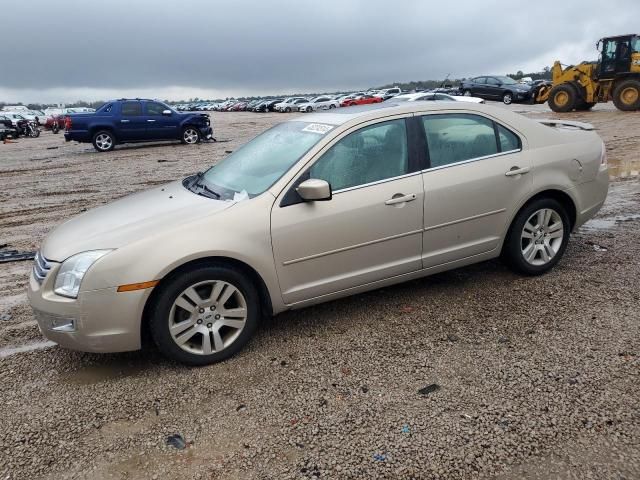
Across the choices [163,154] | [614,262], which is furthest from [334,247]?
[163,154]

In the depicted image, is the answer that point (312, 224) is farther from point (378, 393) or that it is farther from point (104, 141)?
point (104, 141)

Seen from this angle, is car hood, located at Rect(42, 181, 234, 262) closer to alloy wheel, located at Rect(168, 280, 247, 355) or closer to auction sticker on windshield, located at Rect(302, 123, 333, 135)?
alloy wheel, located at Rect(168, 280, 247, 355)

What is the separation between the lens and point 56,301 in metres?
3.24

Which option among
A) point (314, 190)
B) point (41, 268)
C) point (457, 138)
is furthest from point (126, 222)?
point (457, 138)

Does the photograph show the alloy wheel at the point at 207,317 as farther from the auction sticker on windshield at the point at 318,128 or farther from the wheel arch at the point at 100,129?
the wheel arch at the point at 100,129

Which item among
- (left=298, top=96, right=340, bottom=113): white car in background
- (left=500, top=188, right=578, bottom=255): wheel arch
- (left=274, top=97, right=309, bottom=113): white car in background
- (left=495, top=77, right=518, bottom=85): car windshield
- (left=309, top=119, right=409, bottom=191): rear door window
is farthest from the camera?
(left=274, top=97, right=309, bottom=113): white car in background

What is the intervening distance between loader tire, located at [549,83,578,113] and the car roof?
2240cm

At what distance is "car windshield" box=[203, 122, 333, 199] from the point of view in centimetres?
383

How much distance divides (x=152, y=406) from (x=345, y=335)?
1434mm

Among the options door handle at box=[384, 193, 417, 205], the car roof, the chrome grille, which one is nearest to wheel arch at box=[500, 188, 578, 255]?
the car roof

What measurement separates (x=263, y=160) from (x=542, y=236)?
2547 millimetres

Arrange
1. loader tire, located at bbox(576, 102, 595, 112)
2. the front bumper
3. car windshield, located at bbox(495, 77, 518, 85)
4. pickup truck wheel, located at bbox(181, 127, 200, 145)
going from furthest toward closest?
car windshield, located at bbox(495, 77, 518, 85) < loader tire, located at bbox(576, 102, 595, 112) < pickup truck wheel, located at bbox(181, 127, 200, 145) < the front bumper

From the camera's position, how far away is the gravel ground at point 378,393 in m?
2.60

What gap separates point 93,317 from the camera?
3.22 m
